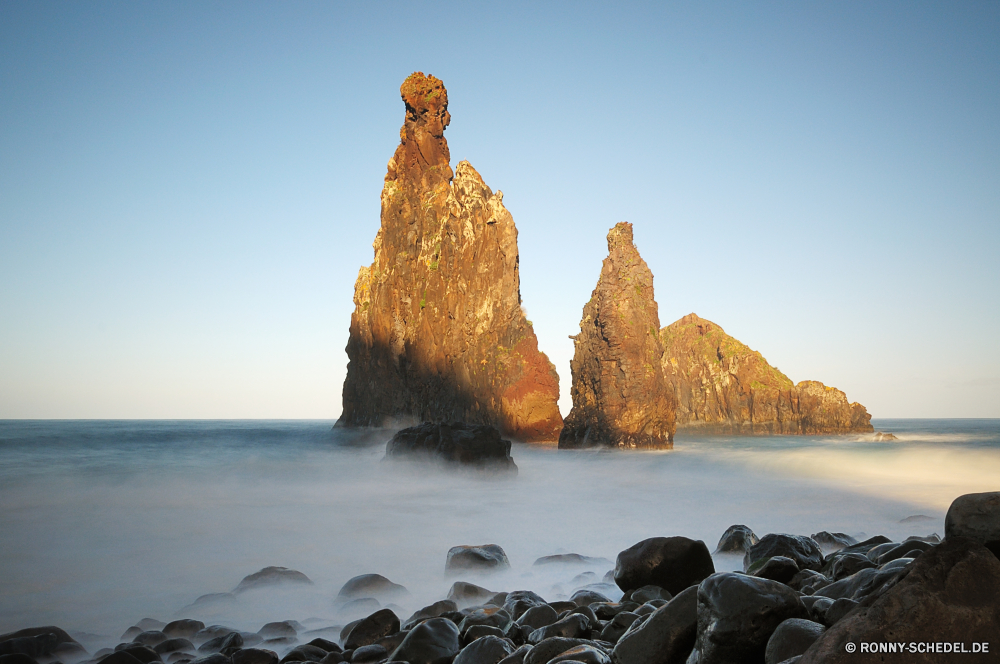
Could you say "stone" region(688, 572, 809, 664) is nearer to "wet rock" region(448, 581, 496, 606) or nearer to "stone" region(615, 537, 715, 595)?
"stone" region(615, 537, 715, 595)

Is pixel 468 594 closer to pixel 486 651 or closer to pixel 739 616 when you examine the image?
pixel 486 651

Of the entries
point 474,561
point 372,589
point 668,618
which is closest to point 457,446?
point 474,561

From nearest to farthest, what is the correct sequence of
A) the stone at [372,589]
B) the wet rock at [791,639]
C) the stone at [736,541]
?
the wet rock at [791,639], the stone at [372,589], the stone at [736,541]

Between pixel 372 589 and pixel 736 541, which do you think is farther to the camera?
pixel 736 541

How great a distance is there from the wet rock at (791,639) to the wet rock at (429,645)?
1864 millimetres

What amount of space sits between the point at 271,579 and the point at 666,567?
3.75 meters

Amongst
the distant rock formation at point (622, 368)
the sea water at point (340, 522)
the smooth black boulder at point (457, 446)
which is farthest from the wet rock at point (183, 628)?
the distant rock formation at point (622, 368)

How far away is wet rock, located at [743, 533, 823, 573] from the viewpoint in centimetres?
497

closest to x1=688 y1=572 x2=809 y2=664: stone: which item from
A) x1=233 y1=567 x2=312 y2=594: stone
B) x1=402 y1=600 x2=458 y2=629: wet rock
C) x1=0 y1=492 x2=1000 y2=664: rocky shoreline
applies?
x1=0 y1=492 x2=1000 y2=664: rocky shoreline

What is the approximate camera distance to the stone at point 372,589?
5.30 meters

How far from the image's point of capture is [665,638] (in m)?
2.81

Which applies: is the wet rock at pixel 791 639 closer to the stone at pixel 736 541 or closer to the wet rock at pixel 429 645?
the wet rock at pixel 429 645

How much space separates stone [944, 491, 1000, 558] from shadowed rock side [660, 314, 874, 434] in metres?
53.9

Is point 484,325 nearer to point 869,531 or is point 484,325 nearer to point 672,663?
point 869,531
